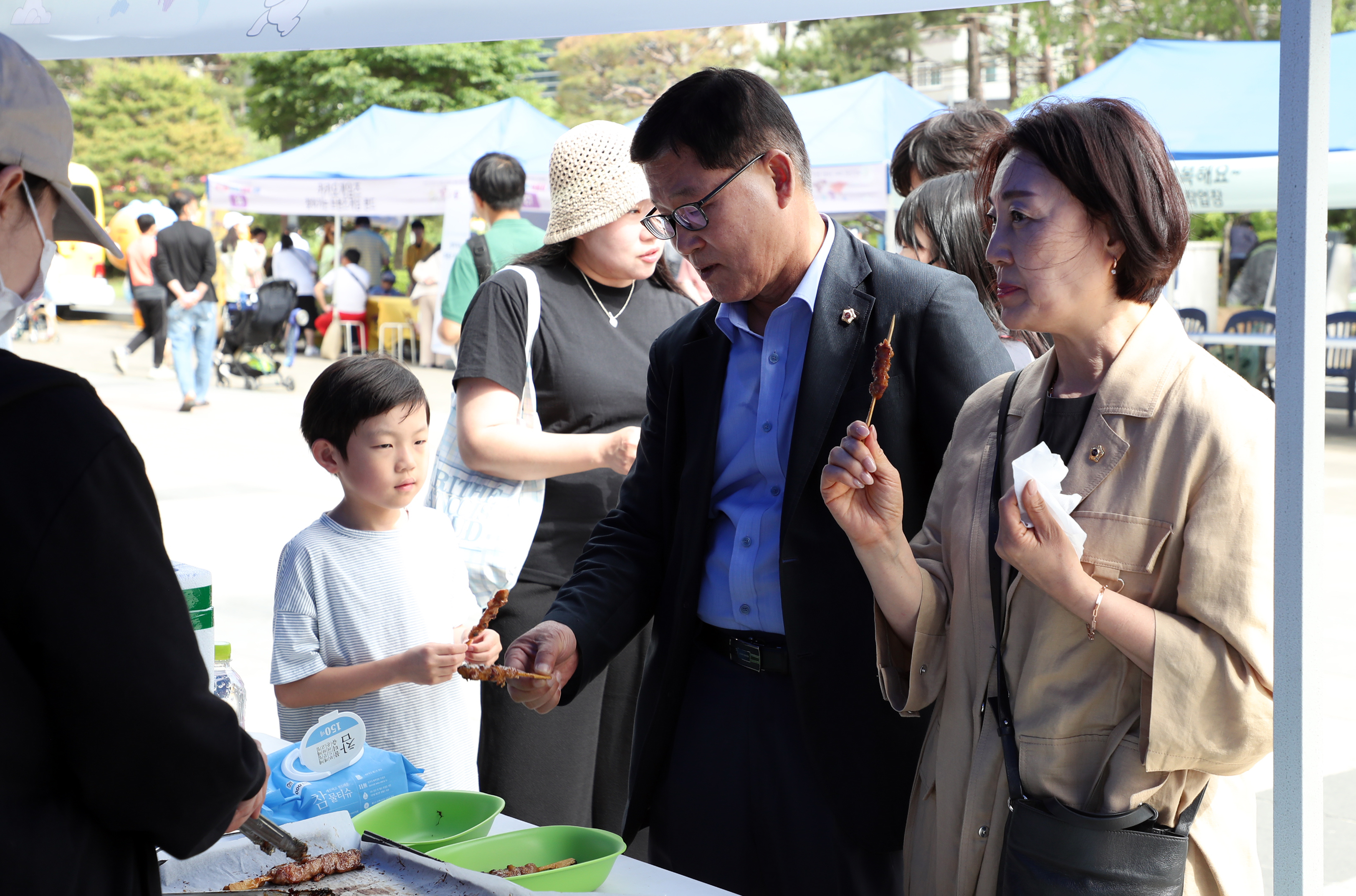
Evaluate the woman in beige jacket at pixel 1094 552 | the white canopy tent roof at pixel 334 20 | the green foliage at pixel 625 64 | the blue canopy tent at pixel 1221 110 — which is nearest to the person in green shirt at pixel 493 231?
the white canopy tent roof at pixel 334 20

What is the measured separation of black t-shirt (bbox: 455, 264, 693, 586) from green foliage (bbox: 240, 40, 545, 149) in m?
28.8

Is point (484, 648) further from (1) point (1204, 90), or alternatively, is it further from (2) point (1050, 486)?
(1) point (1204, 90)

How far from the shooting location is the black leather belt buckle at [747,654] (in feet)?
6.43

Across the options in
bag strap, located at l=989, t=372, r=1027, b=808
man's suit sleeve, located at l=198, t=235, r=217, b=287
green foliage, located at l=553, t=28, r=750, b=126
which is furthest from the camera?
green foliage, located at l=553, t=28, r=750, b=126

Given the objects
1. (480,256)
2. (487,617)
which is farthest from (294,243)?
(487,617)

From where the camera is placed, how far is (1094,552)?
5.17 ft

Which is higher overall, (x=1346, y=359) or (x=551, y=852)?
(x=551, y=852)

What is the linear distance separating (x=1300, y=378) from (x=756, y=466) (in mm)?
850

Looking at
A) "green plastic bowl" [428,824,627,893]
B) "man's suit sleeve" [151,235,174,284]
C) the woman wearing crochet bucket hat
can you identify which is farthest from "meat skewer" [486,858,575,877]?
"man's suit sleeve" [151,235,174,284]

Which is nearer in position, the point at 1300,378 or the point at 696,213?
the point at 1300,378

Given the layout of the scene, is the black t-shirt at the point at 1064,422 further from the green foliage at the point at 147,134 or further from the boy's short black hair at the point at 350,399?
the green foliage at the point at 147,134

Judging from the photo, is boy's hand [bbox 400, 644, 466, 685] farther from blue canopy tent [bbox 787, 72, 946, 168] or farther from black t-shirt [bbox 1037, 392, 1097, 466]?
blue canopy tent [bbox 787, 72, 946, 168]

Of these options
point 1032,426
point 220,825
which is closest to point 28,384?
point 220,825

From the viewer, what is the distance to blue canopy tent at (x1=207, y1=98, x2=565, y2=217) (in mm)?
15523
